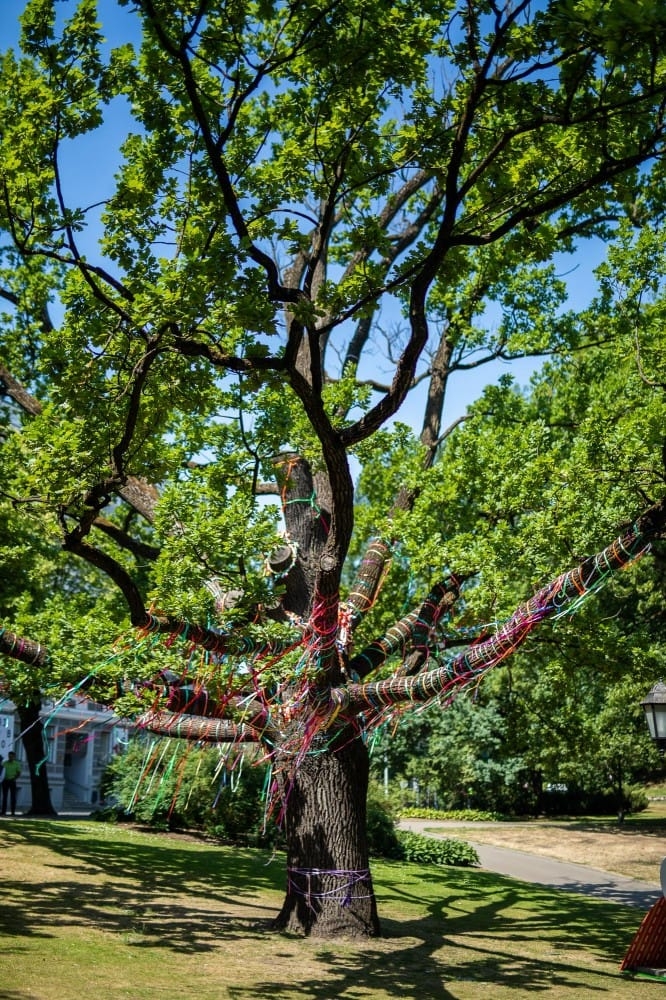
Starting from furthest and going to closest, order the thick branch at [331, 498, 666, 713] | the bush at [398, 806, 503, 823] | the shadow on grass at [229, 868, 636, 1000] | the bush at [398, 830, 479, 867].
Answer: the bush at [398, 806, 503, 823] → the bush at [398, 830, 479, 867] → the thick branch at [331, 498, 666, 713] → the shadow on grass at [229, 868, 636, 1000]

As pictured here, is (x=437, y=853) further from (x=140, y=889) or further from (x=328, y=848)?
(x=328, y=848)

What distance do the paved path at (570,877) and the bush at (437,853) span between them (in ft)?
1.84

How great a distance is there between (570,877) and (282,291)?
51.7 feet

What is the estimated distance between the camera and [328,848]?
947 centimetres

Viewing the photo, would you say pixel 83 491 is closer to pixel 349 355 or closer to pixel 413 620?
pixel 413 620

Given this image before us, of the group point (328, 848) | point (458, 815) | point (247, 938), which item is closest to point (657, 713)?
point (328, 848)

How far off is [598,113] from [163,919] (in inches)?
350

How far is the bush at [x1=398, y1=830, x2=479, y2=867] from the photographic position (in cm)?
1909

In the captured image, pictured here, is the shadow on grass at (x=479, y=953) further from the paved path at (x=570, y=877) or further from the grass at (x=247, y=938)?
the paved path at (x=570, y=877)

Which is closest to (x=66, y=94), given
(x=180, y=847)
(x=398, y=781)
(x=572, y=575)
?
(x=572, y=575)

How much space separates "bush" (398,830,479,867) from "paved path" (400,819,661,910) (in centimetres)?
56

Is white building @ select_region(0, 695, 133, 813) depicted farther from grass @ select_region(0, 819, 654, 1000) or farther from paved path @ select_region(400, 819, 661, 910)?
grass @ select_region(0, 819, 654, 1000)

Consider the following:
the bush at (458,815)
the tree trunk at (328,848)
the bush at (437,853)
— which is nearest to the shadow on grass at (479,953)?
the tree trunk at (328,848)

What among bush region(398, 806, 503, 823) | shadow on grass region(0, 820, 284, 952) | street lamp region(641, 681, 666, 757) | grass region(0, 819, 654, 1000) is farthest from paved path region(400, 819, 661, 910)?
bush region(398, 806, 503, 823)
